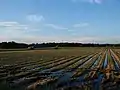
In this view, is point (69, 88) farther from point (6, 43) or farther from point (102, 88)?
point (6, 43)

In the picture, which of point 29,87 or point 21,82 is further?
point 21,82

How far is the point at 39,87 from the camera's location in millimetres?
16594

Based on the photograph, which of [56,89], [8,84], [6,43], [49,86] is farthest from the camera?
[6,43]

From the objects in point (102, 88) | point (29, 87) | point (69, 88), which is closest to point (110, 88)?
point (102, 88)

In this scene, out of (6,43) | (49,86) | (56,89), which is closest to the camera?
(56,89)

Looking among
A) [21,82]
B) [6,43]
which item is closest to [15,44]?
[6,43]

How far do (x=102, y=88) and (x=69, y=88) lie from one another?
6.12ft

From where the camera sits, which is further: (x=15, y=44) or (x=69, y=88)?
(x=15, y=44)

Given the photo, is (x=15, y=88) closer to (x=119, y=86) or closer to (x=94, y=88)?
(x=94, y=88)

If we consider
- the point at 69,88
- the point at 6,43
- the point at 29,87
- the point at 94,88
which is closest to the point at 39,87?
the point at 29,87

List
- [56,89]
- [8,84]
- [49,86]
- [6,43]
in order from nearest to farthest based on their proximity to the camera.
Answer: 1. [56,89]
2. [49,86]
3. [8,84]
4. [6,43]

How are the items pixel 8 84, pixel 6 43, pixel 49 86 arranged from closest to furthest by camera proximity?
pixel 49 86 → pixel 8 84 → pixel 6 43

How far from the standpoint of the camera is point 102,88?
53.2 ft

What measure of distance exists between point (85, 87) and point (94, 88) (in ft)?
1.69
